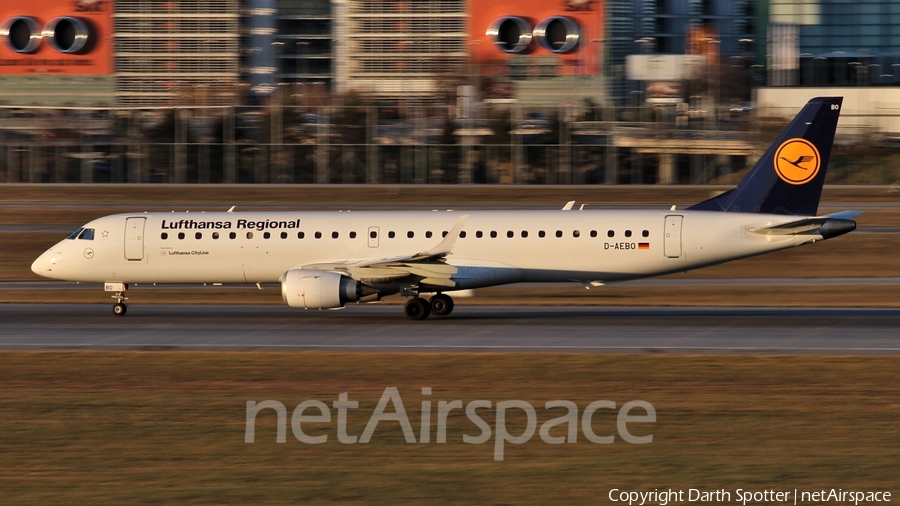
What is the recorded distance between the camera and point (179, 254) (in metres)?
32.6

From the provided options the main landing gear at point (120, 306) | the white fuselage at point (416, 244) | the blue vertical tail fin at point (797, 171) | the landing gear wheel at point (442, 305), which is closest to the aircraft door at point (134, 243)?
the white fuselage at point (416, 244)

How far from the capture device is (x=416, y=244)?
1243 inches

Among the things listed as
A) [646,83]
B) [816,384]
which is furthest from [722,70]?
[816,384]

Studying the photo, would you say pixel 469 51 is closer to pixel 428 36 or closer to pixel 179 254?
pixel 428 36

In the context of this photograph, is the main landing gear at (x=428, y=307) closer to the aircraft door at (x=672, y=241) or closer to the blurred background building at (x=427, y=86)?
the aircraft door at (x=672, y=241)

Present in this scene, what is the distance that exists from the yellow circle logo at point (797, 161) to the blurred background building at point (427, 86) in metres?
41.1

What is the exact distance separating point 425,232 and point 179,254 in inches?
283

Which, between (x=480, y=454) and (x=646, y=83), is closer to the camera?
(x=480, y=454)

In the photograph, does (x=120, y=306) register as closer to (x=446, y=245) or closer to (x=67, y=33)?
(x=446, y=245)

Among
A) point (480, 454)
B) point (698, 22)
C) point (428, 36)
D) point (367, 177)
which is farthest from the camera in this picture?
point (698, 22)

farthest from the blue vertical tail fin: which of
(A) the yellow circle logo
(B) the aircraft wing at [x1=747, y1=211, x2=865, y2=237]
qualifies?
(B) the aircraft wing at [x1=747, y1=211, x2=865, y2=237]

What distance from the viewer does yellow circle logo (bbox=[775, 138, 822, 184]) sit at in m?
31.0
